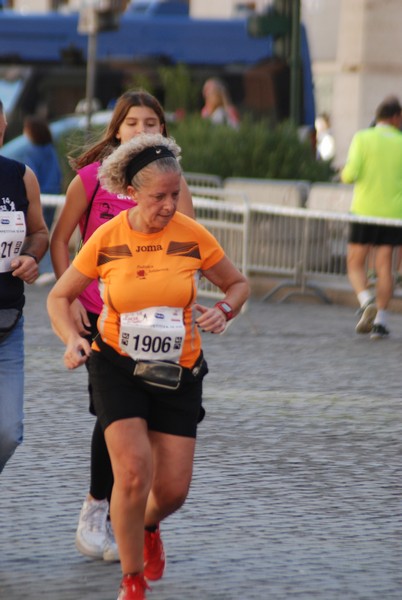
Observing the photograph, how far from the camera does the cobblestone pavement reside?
204 inches

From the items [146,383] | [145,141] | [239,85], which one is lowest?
[239,85]

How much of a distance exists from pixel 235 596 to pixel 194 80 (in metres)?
24.8

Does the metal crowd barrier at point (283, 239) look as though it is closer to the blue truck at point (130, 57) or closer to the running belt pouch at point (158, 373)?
the running belt pouch at point (158, 373)

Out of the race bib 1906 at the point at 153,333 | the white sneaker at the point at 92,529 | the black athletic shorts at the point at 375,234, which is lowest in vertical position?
the black athletic shorts at the point at 375,234

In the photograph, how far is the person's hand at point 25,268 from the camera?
206 inches

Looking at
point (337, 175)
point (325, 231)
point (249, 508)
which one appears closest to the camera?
point (249, 508)

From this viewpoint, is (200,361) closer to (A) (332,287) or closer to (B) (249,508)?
(B) (249,508)

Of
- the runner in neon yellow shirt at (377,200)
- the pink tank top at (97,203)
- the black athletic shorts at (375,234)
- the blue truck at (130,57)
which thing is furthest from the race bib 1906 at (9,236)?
the blue truck at (130,57)

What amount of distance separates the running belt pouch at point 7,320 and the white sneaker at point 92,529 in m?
0.69

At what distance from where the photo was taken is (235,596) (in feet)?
16.4

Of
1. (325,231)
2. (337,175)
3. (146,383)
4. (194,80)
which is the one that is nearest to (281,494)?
(146,383)

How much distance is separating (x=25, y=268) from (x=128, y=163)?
0.55 metres

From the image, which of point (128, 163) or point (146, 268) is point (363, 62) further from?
point (146, 268)

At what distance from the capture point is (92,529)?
5.42 m
